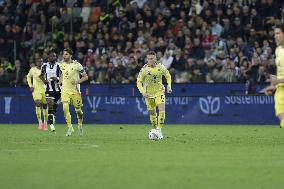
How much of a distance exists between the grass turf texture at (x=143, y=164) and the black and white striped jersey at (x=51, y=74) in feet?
26.9

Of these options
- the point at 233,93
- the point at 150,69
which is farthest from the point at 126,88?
the point at 150,69

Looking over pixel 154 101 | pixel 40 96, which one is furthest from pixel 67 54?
Result: pixel 40 96

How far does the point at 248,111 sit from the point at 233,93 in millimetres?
840

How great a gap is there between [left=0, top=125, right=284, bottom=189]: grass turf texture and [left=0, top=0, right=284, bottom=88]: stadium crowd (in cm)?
1112

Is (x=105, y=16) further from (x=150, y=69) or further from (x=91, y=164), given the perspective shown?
(x=91, y=164)

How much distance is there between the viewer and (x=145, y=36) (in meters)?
34.0

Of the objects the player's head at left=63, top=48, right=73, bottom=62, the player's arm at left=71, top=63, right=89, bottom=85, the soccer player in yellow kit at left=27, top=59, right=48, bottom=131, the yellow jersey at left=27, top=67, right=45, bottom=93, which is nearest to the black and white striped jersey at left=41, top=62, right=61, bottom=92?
the soccer player in yellow kit at left=27, top=59, right=48, bottom=131

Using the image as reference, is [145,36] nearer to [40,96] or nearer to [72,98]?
[40,96]

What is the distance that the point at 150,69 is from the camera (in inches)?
904

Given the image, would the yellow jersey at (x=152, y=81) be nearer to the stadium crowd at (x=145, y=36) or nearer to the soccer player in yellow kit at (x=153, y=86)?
the soccer player in yellow kit at (x=153, y=86)

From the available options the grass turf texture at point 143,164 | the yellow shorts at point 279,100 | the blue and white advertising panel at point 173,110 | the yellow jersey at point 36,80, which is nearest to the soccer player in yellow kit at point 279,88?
the yellow shorts at point 279,100

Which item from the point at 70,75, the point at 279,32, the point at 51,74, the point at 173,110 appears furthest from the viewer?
the point at 173,110

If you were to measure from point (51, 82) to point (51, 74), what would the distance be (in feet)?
0.87

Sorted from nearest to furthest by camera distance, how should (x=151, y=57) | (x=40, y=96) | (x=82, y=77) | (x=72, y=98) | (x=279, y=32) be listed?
1. (x=279, y=32)
2. (x=151, y=57)
3. (x=82, y=77)
4. (x=72, y=98)
5. (x=40, y=96)
